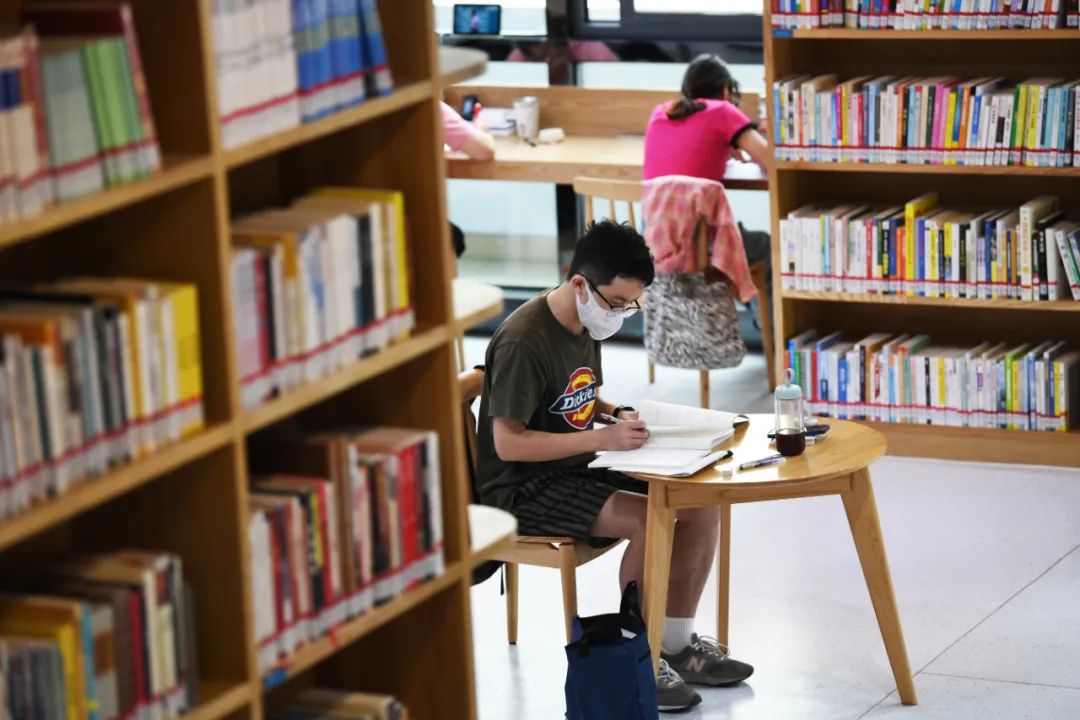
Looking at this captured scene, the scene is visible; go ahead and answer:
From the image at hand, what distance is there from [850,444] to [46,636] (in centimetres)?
228

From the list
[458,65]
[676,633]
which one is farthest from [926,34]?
[458,65]

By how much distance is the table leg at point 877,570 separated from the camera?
12.8 feet

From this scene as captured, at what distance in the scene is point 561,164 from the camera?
6.62m

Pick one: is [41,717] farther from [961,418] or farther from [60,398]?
[961,418]

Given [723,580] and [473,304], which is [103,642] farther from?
[723,580]

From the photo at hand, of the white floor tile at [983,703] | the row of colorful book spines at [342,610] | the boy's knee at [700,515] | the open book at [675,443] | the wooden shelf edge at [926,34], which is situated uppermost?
the wooden shelf edge at [926,34]

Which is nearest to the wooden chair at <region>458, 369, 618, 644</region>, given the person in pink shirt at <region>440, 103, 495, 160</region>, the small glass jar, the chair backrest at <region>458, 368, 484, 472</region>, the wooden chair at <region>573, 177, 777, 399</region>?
the chair backrest at <region>458, 368, 484, 472</region>

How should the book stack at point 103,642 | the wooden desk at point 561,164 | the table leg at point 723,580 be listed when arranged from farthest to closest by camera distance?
the wooden desk at point 561,164, the table leg at point 723,580, the book stack at point 103,642

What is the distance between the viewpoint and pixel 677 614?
13.6ft

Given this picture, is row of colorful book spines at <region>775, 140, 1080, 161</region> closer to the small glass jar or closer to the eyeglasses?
the small glass jar

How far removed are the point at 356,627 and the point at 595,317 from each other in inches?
59.4

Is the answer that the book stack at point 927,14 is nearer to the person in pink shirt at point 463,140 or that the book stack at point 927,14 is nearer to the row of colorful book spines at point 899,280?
the row of colorful book spines at point 899,280

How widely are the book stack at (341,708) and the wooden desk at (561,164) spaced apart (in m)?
3.86

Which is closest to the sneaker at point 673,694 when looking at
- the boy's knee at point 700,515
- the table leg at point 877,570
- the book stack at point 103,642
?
the boy's knee at point 700,515
